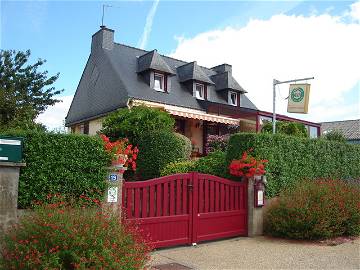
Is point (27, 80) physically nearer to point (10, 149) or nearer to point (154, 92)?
point (154, 92)

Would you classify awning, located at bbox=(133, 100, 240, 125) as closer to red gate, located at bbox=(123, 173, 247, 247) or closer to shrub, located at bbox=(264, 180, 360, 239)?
red gate, located at bbox=(123, 173, 247, 247)

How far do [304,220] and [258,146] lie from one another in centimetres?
234

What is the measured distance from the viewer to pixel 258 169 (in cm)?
1048

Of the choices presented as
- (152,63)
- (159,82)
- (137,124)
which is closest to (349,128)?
(159,82)

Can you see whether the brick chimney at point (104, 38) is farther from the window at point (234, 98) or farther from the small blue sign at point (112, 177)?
the small blue sign at point (112, 177)

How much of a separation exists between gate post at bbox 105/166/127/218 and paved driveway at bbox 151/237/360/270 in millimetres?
1317

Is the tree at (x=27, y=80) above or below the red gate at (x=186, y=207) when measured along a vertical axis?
above

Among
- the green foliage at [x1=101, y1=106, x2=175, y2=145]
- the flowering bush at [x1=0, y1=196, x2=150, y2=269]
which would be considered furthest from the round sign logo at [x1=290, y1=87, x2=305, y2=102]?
the flowering bush at [x1=0, y1=196, x2=150, y2=269]

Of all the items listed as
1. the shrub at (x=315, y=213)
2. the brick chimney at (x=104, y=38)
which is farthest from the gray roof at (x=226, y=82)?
the shrub at (x=315, y=213)

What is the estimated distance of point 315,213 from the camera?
969 cm

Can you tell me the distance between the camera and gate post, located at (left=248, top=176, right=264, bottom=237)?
413 inches

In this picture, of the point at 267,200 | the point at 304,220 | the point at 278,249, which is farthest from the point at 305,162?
the point at 278,249

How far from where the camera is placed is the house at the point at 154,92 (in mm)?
22469

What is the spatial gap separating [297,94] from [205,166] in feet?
17.6
